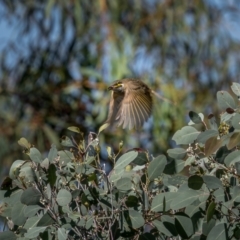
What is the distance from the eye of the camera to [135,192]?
82.7 inches

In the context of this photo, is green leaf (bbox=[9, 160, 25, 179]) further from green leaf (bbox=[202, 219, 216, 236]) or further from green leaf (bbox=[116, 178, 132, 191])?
green leaf (bbox=[202, 219, 216, 236])

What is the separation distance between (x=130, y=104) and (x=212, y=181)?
9.67 ft

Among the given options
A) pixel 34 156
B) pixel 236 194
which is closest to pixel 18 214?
pixel 34 156

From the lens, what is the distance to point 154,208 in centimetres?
204

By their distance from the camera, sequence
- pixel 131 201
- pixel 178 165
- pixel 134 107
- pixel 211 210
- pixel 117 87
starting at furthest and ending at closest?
pixel 117 87, pixel 134 107, pixel 178 165, pixel 131 201, pixel 211 210

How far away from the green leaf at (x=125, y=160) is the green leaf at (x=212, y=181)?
23 centimetres

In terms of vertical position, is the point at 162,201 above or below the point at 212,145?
below

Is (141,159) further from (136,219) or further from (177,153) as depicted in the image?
(136,219)

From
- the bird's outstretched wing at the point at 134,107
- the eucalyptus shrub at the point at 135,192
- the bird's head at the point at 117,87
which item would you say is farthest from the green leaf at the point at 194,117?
the bird's head at the point at 117,87

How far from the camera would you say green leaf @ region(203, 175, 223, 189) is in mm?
1943

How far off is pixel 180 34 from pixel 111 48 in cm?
87

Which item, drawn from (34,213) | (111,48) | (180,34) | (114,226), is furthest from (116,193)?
(180,34)

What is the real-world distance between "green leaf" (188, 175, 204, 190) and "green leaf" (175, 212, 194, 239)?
0.28 ft

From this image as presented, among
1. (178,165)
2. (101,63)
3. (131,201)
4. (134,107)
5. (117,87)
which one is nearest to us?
(131,201)
